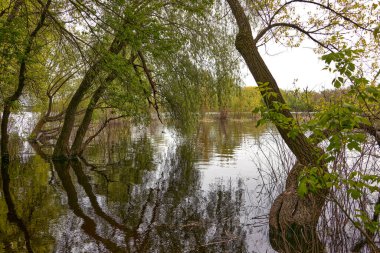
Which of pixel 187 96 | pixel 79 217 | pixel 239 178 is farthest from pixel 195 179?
pixel 79 217

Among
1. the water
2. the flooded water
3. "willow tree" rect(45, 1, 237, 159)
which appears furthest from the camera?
"willow tree" rect(45, 1, 237, 159)

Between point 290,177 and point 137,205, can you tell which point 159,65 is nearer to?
point 137,205

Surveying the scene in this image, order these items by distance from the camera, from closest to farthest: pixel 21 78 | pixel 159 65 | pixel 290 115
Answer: pixel 290 115 → pixel 21 78 → pixel 159 65

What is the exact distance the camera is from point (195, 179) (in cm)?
937

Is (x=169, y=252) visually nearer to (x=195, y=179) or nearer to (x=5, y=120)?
(x=195, y=179)

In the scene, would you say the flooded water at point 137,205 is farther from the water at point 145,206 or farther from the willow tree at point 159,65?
the willow tree at point 159,65

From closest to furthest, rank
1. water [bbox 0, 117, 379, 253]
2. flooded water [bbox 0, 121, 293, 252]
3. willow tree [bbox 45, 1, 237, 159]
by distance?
water [bbox 0, 117, 379, 253], flooded water [bbox 0, 121, 293, 252], willow tree [bbox 45, 1, 237, 159]

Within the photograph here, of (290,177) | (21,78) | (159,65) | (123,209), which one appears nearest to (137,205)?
(123,209)

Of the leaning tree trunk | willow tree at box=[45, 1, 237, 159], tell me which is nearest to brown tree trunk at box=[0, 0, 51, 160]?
willow tree at box=[45, 1, 237, 159]

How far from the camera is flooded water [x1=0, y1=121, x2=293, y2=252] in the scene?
490 cm

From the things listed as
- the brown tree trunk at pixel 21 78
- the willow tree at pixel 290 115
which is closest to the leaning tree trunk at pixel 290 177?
the willow tree at pixel 290 115

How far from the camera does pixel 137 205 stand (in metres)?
6.81

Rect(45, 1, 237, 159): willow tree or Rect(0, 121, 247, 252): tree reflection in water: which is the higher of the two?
Rect(45, 1, 237, 159): willow tree

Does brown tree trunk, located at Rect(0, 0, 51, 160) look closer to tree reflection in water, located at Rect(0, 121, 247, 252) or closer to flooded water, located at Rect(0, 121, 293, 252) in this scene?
flooded water, located at Rect(0, 121, 293, 252)
